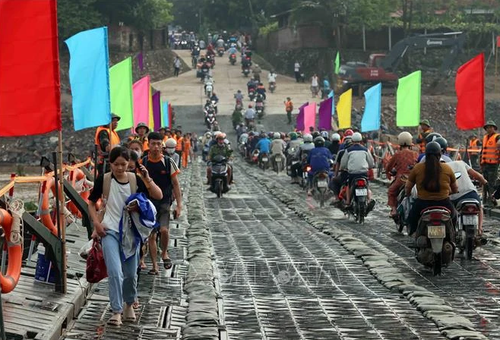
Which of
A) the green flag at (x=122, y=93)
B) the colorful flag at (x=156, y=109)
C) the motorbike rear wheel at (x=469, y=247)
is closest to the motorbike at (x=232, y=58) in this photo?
the colorful flag at (x=156, y=109)

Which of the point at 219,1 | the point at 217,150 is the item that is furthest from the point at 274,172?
the point at 219,1

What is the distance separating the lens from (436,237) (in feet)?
45.8

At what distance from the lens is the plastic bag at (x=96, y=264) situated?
1114 centimetres

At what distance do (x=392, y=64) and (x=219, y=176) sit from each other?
4619cm

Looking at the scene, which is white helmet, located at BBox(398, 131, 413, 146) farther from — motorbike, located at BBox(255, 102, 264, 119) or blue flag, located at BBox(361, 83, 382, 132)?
motorbike, located at BBox(255, 102, 264, 119)

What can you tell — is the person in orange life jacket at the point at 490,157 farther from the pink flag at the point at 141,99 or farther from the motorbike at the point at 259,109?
the motorbike at the point at 259,109

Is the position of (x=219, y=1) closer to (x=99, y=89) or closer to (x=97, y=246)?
(x=99, y=89)

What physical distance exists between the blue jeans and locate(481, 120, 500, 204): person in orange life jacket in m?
13.5

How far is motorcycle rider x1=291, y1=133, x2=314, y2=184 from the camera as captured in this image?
107 ft

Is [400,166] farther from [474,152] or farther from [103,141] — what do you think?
[474,152]

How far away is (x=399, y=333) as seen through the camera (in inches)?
415

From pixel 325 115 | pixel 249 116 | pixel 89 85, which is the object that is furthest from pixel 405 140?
pixel 249 116

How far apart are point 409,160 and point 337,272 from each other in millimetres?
5623

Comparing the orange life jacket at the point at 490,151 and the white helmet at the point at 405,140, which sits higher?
the white helmet at the point at 405,140
